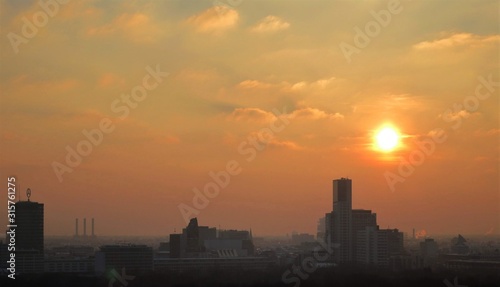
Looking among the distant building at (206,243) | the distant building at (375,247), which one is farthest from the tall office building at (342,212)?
the distant building at (206,243)

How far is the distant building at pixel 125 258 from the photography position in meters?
49.7

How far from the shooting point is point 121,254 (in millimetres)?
51625

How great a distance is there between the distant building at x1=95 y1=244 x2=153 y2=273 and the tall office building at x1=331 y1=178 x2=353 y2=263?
2114cm

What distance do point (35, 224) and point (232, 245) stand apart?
3479 cm

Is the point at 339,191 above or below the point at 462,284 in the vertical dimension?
above

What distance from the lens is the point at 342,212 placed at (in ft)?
231

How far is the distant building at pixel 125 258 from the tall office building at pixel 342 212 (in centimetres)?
2114

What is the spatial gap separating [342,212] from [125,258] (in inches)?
985

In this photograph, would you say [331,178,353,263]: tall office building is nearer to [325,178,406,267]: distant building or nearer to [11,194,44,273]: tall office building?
[325,178,406,267]: distant building

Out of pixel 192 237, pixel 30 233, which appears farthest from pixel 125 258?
pixel 192 237

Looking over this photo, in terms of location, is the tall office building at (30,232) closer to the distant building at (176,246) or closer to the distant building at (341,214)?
the distant building at (176,246)

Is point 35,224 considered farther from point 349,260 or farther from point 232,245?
point 232,245

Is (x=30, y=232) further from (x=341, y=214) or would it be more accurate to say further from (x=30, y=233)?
(x=341, y=214)

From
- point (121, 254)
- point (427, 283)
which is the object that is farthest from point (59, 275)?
point (427, 283)
